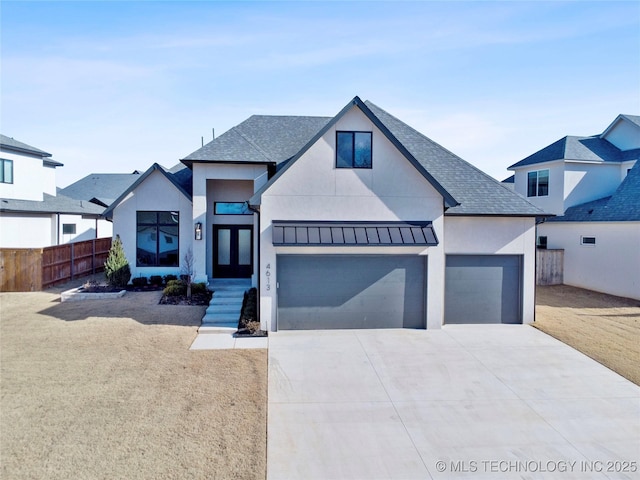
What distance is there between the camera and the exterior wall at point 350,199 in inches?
467

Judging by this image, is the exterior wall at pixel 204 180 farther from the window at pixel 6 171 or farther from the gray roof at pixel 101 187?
the gray roof at pixel 101 187

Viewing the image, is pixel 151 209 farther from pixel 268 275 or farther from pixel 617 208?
pixel 617 208

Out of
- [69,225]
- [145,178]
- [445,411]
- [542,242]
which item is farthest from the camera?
[69,225]

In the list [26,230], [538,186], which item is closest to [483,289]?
[538,186]

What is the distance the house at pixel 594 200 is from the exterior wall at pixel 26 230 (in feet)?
91.5

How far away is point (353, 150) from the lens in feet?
39.6

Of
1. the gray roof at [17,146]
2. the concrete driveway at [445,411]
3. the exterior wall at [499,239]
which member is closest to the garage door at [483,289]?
the exterior wall at [499,239]

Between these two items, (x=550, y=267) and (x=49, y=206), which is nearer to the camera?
(x=550, y=267)

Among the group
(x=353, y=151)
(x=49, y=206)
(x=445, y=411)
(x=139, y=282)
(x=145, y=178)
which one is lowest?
(x=445, y=411)

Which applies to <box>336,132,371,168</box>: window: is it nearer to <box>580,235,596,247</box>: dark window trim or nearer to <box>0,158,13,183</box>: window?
<box>580,235,596,247</box>: dark window trim

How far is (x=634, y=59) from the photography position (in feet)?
50.7

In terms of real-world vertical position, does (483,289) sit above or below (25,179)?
below

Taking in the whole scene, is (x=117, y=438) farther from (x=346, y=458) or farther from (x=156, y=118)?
(x=156, y=118)

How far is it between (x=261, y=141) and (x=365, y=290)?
8529 millimetres
